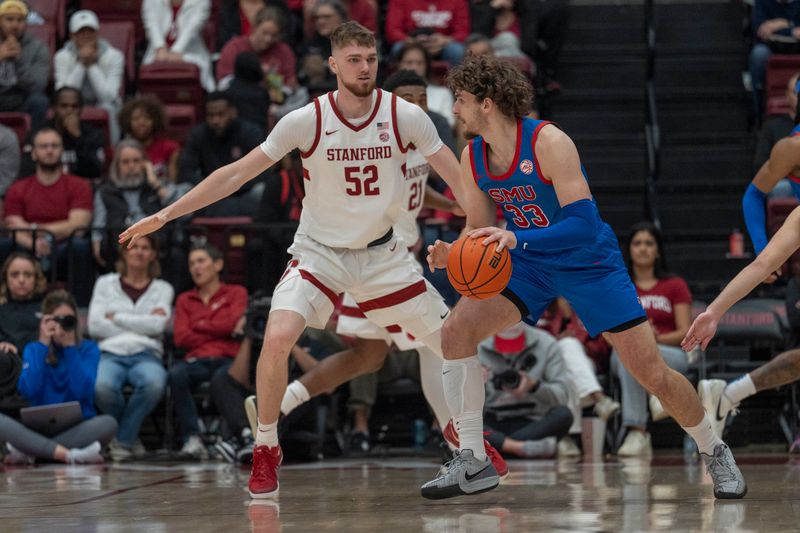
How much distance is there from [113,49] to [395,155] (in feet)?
21.0

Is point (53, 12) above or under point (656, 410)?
above

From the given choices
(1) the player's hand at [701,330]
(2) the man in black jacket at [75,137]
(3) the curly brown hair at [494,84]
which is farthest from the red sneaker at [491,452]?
(2) the man in black jacket at [75,137]

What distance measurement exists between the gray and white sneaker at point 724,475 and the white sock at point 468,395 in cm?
101

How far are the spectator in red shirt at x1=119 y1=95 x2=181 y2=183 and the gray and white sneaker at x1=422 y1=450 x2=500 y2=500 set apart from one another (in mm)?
5930

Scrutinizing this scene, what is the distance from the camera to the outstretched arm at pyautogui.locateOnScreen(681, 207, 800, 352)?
18.0 feet

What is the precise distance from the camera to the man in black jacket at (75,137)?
36.7 feet

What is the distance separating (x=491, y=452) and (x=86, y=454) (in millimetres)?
3483

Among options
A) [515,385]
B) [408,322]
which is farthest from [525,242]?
[515,385]

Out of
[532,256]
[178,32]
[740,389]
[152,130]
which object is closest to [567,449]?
[740,389]

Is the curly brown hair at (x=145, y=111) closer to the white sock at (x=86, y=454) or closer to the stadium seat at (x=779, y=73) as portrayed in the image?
the white sock at (x=86, y=454)

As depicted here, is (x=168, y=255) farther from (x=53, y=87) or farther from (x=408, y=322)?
(x=408, y=322)

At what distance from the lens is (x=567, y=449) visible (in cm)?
911

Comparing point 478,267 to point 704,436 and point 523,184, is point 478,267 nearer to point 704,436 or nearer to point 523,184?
point 523,184

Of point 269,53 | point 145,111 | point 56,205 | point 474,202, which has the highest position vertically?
point 269,53
